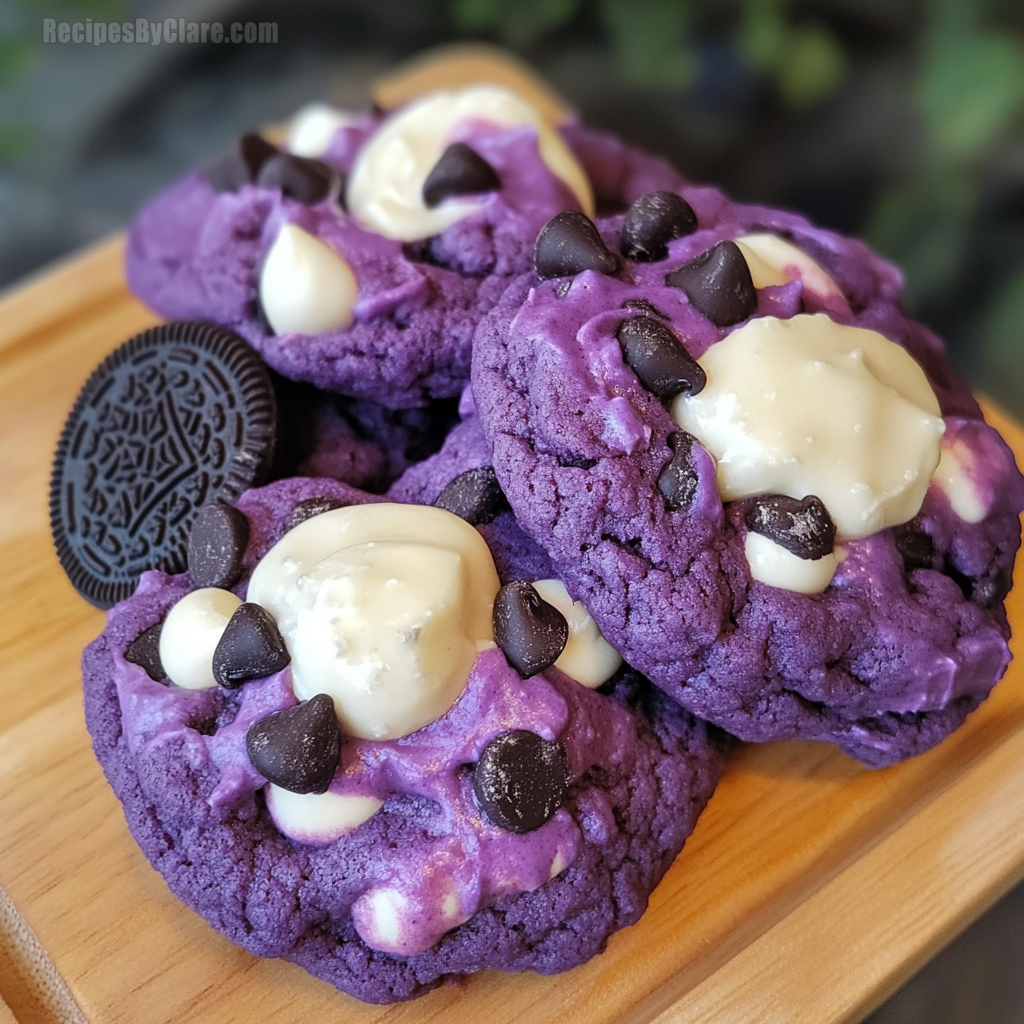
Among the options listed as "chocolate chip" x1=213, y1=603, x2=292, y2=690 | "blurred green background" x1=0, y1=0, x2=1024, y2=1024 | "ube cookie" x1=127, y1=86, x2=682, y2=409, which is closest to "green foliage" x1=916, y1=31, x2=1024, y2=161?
"blurred green background" x1=0, y1=0, x2=1024, y2=1024

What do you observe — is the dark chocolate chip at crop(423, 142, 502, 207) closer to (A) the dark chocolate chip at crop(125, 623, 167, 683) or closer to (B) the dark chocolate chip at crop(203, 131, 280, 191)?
(B) the dark chocolate chip at crop(203, 131, 280, 191)

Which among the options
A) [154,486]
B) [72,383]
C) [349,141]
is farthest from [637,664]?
[72,383]

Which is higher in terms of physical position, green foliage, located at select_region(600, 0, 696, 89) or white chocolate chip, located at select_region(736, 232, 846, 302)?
white chocolate chip, located at select_region(736, 232, 846, 302)

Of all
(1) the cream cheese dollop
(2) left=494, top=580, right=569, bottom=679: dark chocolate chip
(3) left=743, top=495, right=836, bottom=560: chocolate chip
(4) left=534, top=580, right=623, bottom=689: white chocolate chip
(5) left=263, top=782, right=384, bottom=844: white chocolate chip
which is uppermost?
(1) the cream cheese dollop

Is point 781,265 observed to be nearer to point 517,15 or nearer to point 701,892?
point 701,892

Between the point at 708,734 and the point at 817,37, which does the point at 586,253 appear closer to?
the point at 708,734

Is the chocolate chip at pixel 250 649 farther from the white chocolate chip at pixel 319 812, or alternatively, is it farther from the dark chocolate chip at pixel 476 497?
the dark chocolate chip at pixel 476 497

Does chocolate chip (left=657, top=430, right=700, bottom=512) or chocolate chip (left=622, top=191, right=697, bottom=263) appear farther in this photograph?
chocolate chip (left=622, top=191, right=697, bottom=263)

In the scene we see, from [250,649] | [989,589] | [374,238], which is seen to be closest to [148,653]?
[250,649]
